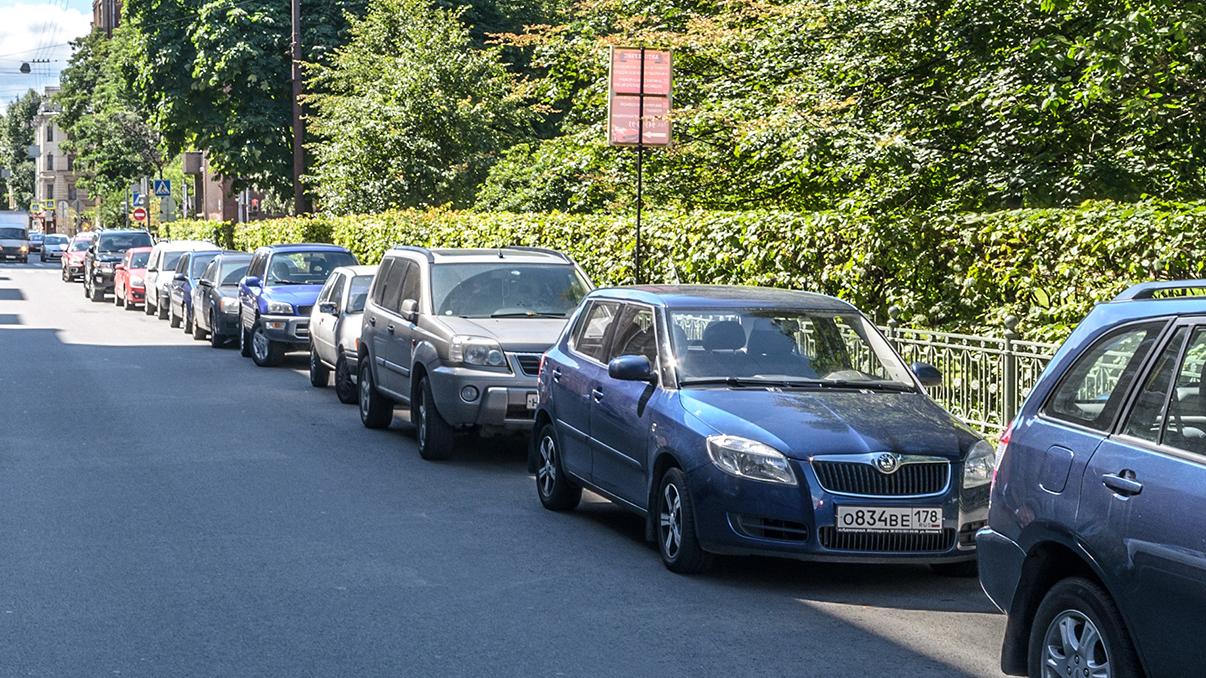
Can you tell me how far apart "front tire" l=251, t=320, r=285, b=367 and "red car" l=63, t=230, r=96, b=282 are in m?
36.5

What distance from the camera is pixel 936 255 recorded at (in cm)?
1416

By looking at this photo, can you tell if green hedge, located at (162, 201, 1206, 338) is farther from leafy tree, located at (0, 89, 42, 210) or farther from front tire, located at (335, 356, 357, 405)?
leafy tree, located at (0, 89, 42, 210)

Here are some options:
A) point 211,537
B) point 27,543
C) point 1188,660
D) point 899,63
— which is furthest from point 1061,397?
point 899,63

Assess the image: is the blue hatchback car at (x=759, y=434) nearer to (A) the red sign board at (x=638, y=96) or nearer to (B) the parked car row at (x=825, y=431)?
(B) the parked car row at (x=825, y=431)

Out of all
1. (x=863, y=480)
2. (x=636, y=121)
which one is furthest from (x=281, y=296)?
(x=863, y=480)

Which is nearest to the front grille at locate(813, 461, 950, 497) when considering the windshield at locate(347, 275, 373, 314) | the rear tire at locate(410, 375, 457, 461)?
the rear tire at locate(410, 375, 457, 461)

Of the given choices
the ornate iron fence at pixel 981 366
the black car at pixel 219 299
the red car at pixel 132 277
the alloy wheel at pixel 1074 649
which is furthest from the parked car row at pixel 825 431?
the red car at pixel 132 277

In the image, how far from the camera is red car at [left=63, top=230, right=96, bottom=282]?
57094mm

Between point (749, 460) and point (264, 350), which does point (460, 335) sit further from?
point (264, 350)

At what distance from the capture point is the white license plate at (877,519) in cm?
791

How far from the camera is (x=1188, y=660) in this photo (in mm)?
4723

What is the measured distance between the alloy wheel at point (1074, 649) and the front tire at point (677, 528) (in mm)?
2928

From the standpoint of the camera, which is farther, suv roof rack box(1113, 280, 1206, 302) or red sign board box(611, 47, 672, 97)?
red sign board box(611, 47, 672, 97)

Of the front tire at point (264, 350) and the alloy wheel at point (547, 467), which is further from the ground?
the alloy wheel at point (547, 467)
